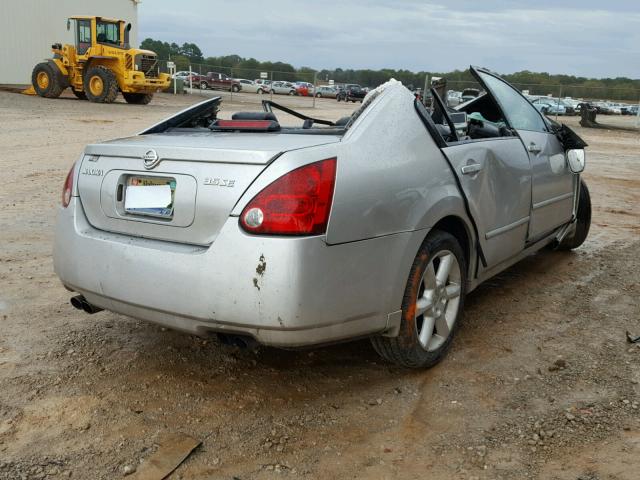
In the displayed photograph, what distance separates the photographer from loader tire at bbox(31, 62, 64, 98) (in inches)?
937

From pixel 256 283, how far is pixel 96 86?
2288 centimetres

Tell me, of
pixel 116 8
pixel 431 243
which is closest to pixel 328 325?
Result: pixel 431 243

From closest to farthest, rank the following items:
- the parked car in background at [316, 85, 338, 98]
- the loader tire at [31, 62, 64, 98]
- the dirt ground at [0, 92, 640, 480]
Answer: the dirt ground at [0, 92, 640, 480]
the loader tire at [31, 62, 64, 98]
the parked car in background at [316, 85, 338, 98]

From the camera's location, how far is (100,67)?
23234mm

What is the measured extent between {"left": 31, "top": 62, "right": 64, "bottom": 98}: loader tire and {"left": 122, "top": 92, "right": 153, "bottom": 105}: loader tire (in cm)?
233

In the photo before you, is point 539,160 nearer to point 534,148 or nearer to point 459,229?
point 534,148

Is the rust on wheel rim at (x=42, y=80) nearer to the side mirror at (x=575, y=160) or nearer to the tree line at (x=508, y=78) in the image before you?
the tree line at (x=508, y=78)

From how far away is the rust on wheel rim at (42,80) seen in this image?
24.3m

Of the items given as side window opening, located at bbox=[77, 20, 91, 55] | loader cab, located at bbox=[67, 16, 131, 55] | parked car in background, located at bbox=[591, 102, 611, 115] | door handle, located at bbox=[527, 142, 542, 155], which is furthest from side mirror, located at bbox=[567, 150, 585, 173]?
parked car in background, located at bbox=[591, 102, 611, 115]

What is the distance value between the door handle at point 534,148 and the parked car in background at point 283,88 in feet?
140

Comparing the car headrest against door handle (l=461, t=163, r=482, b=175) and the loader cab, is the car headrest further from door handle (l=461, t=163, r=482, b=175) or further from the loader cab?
the loader cab

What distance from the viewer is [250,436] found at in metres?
2.67

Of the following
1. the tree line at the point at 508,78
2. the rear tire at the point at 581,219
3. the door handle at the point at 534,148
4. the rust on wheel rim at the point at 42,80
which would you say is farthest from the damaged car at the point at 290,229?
the rust on wheel rim at the point at 42,80

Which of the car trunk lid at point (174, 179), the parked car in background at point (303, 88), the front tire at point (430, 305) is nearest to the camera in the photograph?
the car trunk lid at point (174, 179)
